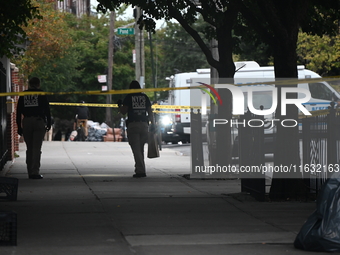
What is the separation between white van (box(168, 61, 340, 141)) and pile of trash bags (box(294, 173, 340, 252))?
13146 millimetres

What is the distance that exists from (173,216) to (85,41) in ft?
138

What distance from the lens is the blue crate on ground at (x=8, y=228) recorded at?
20.8 feet

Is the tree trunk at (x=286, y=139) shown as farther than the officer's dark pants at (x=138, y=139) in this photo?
No

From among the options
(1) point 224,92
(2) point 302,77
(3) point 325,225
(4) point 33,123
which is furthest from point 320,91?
(3) point 325,225

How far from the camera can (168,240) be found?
267 inches

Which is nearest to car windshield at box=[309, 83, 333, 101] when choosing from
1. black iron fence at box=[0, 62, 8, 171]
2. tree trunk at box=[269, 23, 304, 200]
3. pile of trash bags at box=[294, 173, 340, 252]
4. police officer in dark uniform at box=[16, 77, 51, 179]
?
black iron fence at box=[0, 62, 8, 171]

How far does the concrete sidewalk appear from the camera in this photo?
6.50 metres

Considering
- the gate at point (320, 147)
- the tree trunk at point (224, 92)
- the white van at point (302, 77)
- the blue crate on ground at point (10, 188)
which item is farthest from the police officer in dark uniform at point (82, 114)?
the gate at point (320, 147)

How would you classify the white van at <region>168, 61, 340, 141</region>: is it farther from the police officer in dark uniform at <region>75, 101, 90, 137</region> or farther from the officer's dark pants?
the officer's dark pants

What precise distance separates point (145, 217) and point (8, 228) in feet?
6.64

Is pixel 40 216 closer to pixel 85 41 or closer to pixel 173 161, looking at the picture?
pixel 173 161

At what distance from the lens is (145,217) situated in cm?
815

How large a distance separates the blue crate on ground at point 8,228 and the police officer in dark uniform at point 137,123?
20.8 ft

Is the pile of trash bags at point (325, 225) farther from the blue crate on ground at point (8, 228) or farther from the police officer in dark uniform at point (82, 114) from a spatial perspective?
the police officer in dark uniform at point (82, 114)
